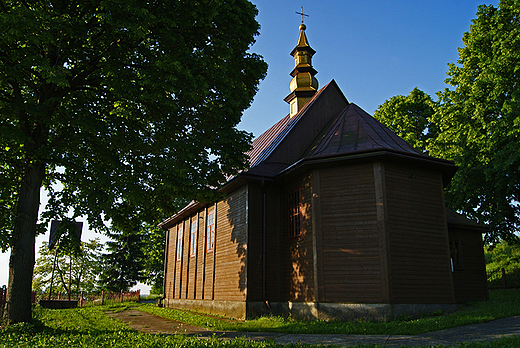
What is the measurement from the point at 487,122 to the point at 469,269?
278 inches

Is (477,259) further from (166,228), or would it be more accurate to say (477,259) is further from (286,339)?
(166,228)

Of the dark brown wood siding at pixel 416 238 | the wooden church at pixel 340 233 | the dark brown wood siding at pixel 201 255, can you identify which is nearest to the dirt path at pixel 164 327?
the wooden church at pixel 340 233

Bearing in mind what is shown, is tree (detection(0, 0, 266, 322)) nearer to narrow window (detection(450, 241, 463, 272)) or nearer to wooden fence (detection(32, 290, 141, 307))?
narrow window (detection(450, 241, 463, 272))

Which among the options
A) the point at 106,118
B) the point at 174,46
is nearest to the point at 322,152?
the point at 174,46

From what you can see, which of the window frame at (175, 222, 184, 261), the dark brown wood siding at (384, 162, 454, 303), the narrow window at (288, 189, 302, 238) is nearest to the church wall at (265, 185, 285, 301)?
the narrow window at (288, 189, 302, 238)

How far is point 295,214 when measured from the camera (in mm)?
13742

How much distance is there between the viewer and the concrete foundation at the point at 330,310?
35.5 ft

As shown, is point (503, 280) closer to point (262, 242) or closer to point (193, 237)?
point (262, 242)

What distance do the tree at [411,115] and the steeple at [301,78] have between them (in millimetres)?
7894

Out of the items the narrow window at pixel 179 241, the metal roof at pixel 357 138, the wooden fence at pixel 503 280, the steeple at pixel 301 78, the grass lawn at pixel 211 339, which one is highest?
the steeple at pixel 301 78

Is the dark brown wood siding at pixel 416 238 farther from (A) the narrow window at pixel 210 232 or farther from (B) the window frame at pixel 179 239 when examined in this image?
(B) the window frame at pixel 179 239

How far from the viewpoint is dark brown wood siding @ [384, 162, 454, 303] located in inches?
444

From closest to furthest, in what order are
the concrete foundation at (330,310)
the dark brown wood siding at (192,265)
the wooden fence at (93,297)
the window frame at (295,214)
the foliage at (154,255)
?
1. the concrete foundation at (330,310)
2. the window frame at (295,214)
3. the dark brown wood siding at (192,265)
4. the wooden fence at (93,297)
5. the foliage at (154,255)

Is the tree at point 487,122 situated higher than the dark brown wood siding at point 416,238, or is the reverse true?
the tree at point 487,122
